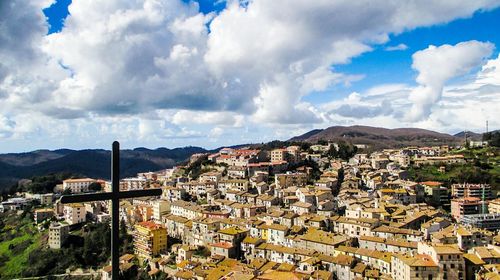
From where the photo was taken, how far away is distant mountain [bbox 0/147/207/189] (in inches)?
4107

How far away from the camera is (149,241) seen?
135 feet

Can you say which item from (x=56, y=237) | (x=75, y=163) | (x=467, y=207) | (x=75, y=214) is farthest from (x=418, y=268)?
(x=75, y=163)

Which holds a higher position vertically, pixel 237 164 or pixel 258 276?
pixel 237 164

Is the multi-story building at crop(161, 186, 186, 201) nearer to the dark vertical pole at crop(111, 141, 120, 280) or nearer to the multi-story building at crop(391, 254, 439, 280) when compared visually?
the multi-story building at crop(391, 254, 439, 280)

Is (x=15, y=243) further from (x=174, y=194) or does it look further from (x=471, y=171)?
(x=471, y=171)

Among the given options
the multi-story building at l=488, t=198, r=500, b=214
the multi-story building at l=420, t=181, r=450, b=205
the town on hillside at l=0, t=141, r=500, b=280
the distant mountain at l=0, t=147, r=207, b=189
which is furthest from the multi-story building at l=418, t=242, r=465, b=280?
the distant mountain at l=0, t=147, r=207, b=189

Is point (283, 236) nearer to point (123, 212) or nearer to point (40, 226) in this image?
point (123, 212)

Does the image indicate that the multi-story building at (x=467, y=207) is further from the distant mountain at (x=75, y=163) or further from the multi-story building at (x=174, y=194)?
the distant mountain at (x=75, y=163)

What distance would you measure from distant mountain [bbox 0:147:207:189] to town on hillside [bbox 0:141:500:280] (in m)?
24.2

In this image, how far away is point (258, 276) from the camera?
2758 cm

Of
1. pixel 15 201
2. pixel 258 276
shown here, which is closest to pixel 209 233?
pixel 258 276

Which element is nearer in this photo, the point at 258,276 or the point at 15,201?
the point at 258,276

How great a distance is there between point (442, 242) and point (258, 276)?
15.3 meters

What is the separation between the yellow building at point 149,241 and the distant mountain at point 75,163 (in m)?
36.2
